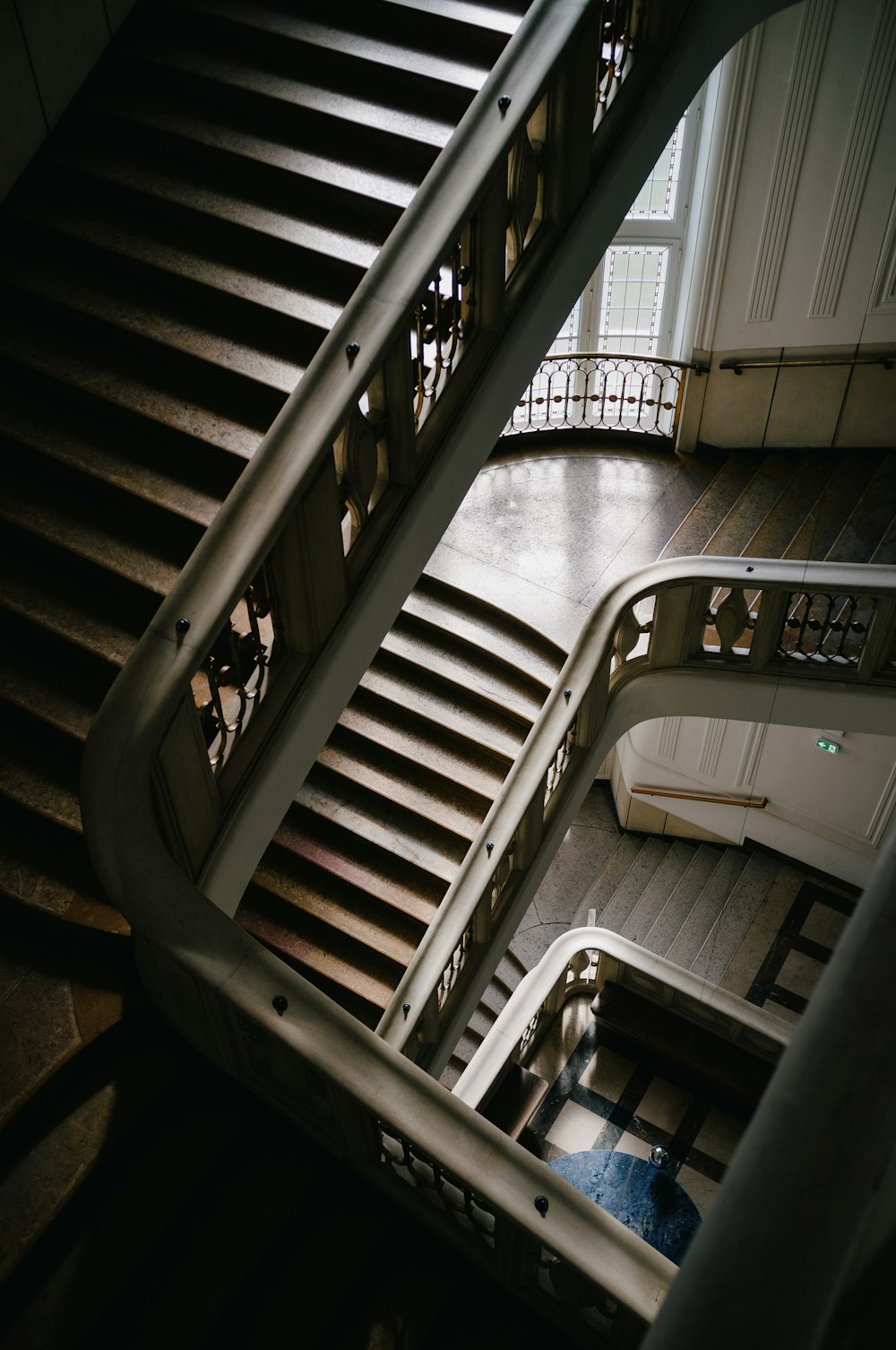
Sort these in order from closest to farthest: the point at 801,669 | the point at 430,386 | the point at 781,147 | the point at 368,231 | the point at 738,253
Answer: the point at 430,386
the point at 368,231
the point at 801,669
the point at 781,147
the point at 738,253

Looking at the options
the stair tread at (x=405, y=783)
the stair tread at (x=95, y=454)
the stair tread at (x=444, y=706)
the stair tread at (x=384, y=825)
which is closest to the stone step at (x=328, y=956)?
the stair tread at (x=384, y=825)

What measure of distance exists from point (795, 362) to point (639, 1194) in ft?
24.3

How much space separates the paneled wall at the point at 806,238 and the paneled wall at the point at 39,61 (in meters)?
5.26

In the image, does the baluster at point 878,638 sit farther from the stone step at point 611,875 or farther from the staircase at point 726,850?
the stone step at point 611,875

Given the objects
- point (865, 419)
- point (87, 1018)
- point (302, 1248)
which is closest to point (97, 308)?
point (87, 1018)

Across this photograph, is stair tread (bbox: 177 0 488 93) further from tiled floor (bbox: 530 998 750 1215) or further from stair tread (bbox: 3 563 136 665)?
tiled floor (bbox: 530 998 750 1215)

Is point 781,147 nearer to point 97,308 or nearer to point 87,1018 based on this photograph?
point 97,308

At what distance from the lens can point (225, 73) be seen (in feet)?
17.0

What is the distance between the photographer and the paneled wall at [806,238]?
7.97m

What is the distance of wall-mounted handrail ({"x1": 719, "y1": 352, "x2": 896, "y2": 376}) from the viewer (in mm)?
9086

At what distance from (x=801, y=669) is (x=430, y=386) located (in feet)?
12.7

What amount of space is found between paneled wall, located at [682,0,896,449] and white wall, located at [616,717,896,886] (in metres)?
2.99

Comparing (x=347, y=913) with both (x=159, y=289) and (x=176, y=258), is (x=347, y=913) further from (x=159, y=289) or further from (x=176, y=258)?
(x=176, y=258)

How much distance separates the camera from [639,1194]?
8.69 m
